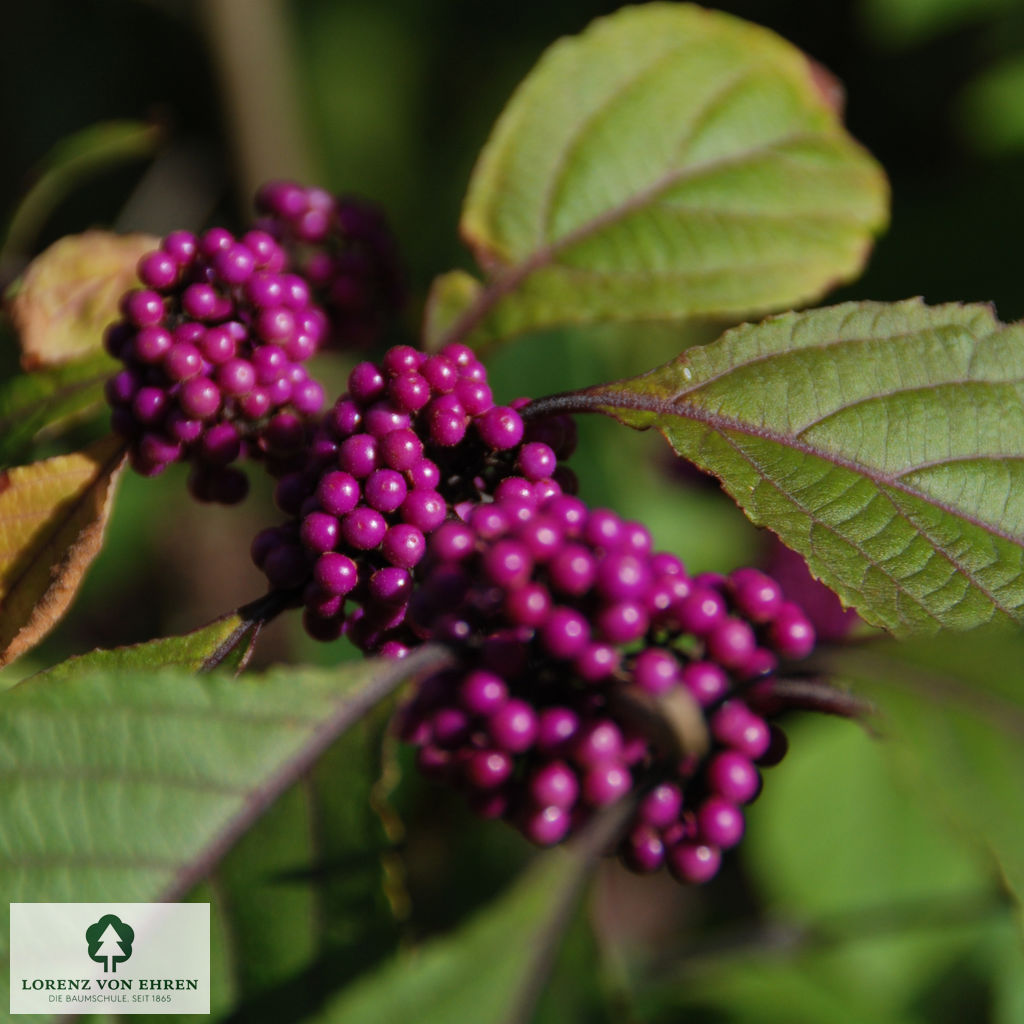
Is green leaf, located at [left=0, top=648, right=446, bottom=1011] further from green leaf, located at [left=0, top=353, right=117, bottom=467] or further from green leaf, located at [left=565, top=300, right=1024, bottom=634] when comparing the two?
green leaf, located at [left=0, top=353, right=117, bottom=467]

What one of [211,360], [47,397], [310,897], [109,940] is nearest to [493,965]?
[310,897]

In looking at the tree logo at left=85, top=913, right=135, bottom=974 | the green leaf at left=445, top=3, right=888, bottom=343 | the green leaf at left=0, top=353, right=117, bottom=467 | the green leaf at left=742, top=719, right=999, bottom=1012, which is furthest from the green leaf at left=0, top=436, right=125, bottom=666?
the green leaf at left=742, top=719, right=999, bottom=1012

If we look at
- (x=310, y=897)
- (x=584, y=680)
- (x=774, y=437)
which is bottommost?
(x=310, y=897)

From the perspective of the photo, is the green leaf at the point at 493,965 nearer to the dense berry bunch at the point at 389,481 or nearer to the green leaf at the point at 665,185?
the dense berry bunch at the point at 389,481

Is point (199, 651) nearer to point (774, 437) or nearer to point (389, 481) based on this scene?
point (389, 481)

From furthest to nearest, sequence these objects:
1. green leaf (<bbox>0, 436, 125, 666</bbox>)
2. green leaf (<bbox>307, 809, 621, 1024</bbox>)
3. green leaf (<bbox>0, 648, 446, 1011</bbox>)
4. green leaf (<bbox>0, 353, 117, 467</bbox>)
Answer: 1. green leaf (<bbox>0, 353, 117, 467</bbox>)
2. green leaf (<bbox>0, 436, 125, 666</bbox>)
3. green leaf (<bbox>0, 648, 446, 1011</bbox>)
4. green leaf (<bbox>307, 809, 621, 1024</bbox>)

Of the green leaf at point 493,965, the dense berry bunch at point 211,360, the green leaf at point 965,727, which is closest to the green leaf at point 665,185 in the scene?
the dense berry bunch at point 211,360
